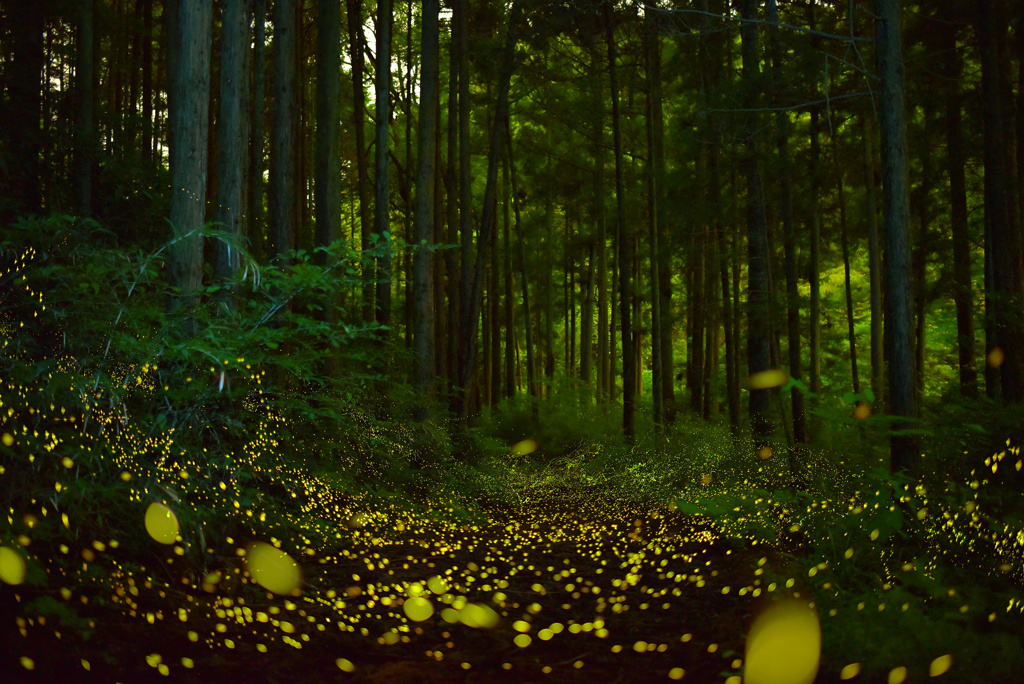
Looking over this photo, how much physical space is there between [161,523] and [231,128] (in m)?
5.16

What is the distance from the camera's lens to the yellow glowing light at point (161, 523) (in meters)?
4.21

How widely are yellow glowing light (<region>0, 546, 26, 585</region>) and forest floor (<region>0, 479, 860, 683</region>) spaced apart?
7 cm

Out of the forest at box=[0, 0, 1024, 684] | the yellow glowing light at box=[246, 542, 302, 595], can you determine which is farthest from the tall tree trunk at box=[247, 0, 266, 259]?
the yellow glowing light at box=[246, 542, 302, 595]

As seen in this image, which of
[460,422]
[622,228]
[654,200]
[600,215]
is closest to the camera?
[460,422]

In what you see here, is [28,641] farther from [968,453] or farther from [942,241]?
[942,241]

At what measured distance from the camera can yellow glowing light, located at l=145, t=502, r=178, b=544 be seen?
4.21m

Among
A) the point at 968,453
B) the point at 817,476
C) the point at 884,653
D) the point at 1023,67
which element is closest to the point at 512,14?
the point at 1023,67

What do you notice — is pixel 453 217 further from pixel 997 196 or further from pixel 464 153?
pixel 997 196

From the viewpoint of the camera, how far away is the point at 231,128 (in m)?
7.98

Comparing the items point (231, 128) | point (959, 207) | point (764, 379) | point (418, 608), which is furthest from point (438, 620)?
point (959, 207)

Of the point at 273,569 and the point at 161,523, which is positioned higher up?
the point at 161,523

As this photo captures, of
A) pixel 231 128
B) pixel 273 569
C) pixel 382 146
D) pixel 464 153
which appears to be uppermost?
pixel 464 153

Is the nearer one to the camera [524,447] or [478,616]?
[478,616]

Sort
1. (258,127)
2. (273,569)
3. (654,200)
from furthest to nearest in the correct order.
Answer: (654,200) < (258,127) < (273,569)
